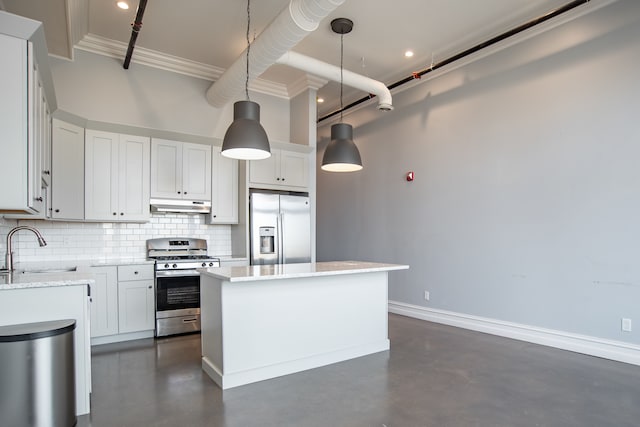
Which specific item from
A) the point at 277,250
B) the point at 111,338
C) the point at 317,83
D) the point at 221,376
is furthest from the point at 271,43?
the point at 111,338

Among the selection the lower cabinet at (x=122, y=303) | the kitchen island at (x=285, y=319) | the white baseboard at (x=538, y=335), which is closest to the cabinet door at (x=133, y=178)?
the lower cabinet at (x=122, y=303)

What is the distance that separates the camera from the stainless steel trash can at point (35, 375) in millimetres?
2125

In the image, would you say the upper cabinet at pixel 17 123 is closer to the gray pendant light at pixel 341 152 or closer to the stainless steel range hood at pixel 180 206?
the stainless steel range hood at pixel 180 206

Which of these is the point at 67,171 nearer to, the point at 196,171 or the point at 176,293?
the point at 196,171

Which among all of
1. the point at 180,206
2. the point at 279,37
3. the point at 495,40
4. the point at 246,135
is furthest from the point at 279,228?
the point at 495,40

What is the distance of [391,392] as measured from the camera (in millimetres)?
2957

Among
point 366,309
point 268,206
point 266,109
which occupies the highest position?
point 266,109

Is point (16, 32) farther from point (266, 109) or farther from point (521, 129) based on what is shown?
point (521, 129)

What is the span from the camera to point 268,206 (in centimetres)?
526

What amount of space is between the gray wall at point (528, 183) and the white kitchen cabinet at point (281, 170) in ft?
4.50

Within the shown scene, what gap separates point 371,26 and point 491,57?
63.1 inches

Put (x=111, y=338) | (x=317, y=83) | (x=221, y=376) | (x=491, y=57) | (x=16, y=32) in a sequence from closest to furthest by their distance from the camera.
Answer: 1. (x=16, y=32)
2. (x=221, y=376)
3. (x=111, y=338)
4. (x=491, y=57)
5. (x=317, y=83)

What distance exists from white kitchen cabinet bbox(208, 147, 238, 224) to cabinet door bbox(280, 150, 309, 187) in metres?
0.68

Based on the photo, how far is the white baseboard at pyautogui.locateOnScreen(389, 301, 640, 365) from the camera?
3.61m
